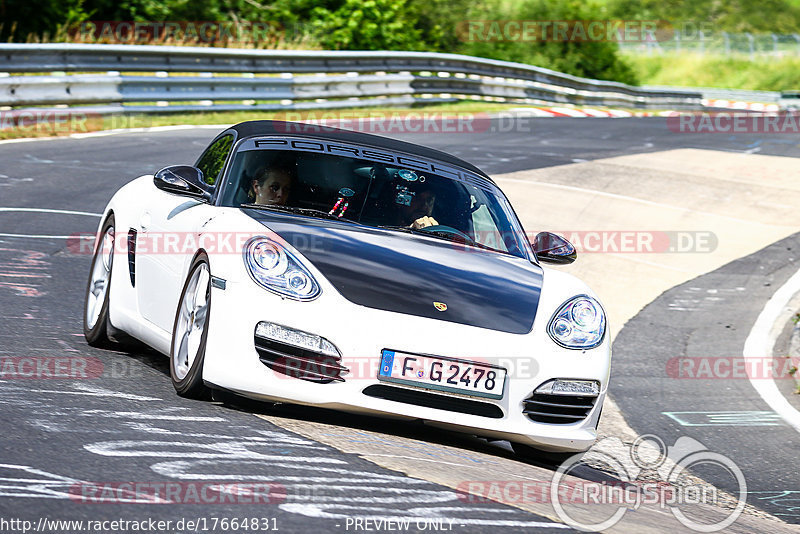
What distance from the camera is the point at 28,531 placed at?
323cm

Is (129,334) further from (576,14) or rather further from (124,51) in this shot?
(576,14)

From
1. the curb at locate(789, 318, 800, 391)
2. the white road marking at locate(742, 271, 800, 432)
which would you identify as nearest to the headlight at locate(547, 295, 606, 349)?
the white road marking at locate(742, 271, 800, 432)

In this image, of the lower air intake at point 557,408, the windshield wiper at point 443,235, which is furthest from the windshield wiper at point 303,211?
the lower air intake at point 557,408

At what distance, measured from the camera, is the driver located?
6203mm

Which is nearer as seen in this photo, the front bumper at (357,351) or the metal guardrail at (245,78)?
the front bumper at (357,351)

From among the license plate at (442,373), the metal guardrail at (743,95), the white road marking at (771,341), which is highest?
the license plate at (442,373)

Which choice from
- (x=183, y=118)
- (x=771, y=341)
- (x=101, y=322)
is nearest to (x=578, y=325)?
(x=101, y=322)

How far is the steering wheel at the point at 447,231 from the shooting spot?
6.25 metres

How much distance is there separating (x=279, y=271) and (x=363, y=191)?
1.18 meters

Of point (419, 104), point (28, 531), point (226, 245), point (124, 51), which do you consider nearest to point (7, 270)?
point (226, 245)

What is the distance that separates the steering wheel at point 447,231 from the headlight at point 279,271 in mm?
1202

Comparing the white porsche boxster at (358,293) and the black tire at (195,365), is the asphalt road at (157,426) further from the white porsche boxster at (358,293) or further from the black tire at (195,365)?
the white porsche boxster at (358,293)

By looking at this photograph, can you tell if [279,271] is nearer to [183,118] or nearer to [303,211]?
[303,211]

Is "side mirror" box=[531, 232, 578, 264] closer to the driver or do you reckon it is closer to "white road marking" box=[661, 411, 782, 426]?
the driver
